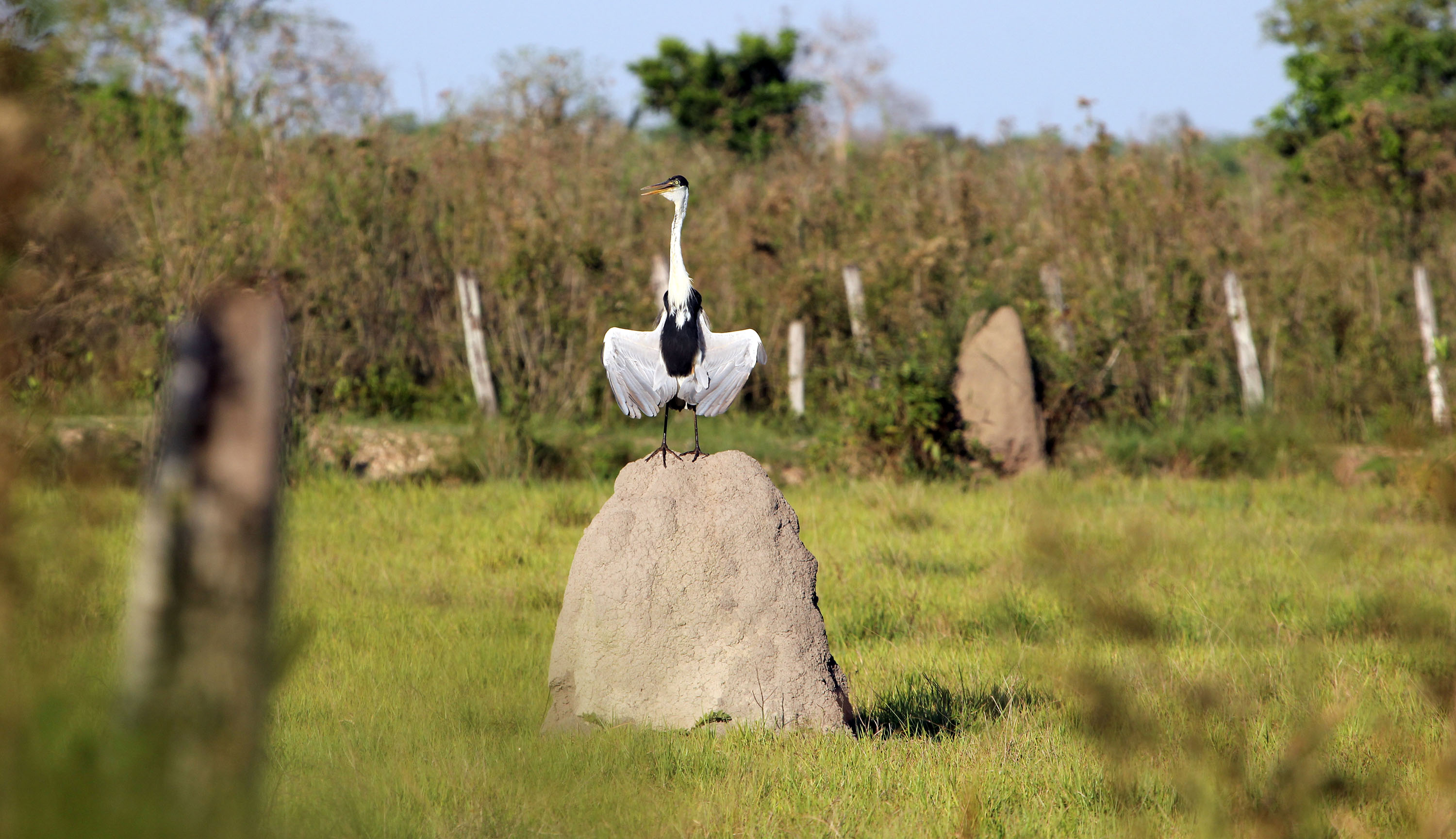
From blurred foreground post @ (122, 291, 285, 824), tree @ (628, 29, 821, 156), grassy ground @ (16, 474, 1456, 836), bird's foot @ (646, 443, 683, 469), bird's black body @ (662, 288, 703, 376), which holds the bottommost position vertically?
grassy ground @ (16, 474, 1456, 836)

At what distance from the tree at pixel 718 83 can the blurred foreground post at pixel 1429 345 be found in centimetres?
1624

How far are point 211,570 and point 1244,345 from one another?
11.9m

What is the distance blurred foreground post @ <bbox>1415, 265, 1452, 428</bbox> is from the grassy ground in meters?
2.24

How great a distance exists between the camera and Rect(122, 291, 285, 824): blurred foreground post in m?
1.03

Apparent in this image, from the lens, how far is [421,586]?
5.98 m

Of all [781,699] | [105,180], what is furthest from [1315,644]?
[105,180]

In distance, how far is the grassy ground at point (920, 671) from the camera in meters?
1.28

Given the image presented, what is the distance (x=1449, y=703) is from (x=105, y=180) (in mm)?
9818

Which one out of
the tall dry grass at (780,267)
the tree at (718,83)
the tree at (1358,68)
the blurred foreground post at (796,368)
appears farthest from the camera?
the tree at (718,83)

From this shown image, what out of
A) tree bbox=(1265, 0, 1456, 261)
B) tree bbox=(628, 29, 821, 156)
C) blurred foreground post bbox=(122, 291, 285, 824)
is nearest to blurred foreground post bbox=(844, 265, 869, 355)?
tree bbox=(1265, 0, 1456, 261)

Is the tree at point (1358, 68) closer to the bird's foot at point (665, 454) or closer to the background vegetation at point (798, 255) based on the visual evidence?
the background vegetation at point (798, 255)

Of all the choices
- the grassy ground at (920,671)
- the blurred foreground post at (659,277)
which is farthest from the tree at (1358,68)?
the grassy ground at (920,671)

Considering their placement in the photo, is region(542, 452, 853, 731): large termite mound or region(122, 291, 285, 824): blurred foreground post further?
region(542, 452, 853, 731): large termite mound

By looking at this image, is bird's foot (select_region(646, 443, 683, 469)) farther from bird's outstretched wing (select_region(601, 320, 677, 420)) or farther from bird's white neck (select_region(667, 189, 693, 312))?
bird's white neck (select_region(667, 189, 693, 312))
